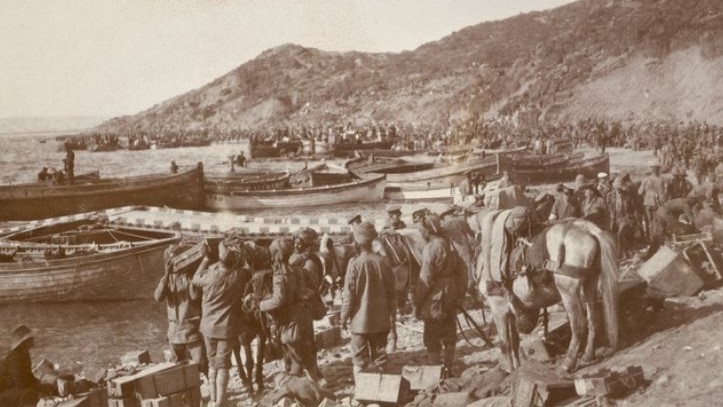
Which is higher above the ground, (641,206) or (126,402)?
(641,206)

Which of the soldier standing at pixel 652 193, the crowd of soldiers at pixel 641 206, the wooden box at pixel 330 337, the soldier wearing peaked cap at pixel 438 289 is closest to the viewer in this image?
the soldier wearing peaked cap at pixel 438 289

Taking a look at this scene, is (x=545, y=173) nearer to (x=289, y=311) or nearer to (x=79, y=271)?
(x=79, y=271)

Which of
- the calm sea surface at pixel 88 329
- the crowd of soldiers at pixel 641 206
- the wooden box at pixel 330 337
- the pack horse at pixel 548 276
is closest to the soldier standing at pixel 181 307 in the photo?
the wooden box at pixel 330 337

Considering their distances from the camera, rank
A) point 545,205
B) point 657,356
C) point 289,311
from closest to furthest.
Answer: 1. point 657,356
2. point 289,311
3. point 545,205

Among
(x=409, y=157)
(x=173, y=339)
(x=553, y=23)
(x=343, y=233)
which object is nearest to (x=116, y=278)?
(x=343, y=233)

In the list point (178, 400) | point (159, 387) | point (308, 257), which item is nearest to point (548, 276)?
point (308, 257)

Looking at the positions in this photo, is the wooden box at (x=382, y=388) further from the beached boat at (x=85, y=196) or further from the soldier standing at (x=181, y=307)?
the beached boat at (x=85, y=196)
